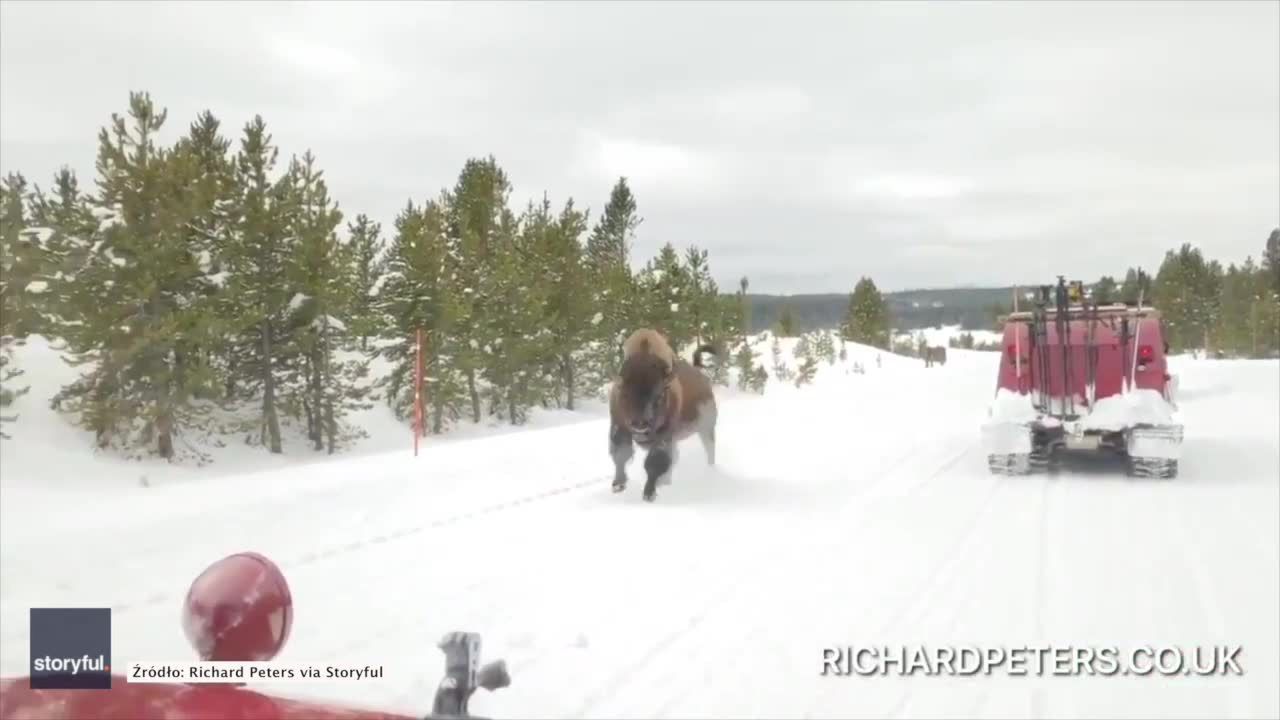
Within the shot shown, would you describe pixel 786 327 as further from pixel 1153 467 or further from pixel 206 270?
pixel 1153 467

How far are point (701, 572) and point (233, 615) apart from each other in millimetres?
4681

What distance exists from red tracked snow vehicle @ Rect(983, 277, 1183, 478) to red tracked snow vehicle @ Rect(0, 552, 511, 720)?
9.85 metres

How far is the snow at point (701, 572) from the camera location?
3.89 metres

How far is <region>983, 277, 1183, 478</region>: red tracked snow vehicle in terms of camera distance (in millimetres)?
9992

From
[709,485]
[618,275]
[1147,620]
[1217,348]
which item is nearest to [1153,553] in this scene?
[1147,620]

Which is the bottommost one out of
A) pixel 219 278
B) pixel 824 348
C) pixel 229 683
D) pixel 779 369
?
pixel 779 369

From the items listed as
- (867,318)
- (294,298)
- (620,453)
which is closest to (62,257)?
(294,298)

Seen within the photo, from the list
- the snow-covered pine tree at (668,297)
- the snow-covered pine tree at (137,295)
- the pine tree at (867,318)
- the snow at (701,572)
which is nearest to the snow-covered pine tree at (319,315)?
the snow-covered pine tree at (137,295)

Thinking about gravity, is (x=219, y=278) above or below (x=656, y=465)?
above

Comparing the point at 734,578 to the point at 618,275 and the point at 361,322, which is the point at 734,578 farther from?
the point at 361,322

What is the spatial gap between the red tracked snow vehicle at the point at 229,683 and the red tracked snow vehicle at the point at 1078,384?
32.3 ft

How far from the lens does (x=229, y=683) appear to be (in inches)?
53.6

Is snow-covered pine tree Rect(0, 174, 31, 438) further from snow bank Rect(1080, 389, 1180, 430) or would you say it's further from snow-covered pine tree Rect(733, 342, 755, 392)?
snow bank Rect(1080, 389, 1180, 430)

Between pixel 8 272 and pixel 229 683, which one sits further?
pixel 8 272
